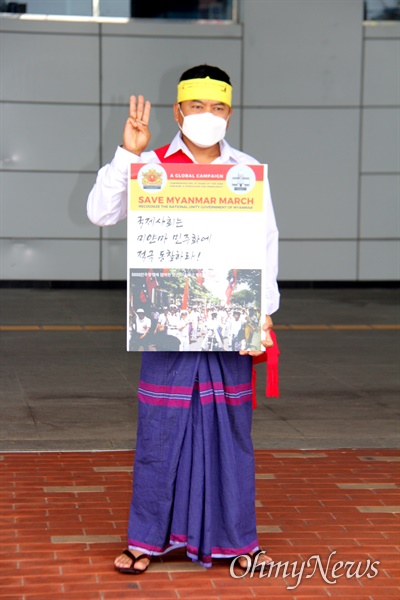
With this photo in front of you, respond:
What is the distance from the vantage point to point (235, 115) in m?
15.1

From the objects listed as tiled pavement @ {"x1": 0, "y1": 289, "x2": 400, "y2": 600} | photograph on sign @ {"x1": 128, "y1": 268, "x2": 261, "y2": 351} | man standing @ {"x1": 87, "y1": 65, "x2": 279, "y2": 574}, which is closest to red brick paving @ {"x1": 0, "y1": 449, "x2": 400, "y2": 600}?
tiled pavement @ {"x1": 0, "y1": 289, "x2": 400, "y2": 600}

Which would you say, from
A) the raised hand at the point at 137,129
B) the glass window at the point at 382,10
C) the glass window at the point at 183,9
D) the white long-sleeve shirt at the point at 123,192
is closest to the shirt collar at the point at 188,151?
the white long-sleeve shirt at the point at 123,192

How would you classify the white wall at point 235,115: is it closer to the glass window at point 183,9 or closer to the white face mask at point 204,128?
the glass window at point 183,9

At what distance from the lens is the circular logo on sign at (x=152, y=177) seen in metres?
3.86

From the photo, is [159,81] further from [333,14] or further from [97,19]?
[333,14]

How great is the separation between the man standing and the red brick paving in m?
0.16

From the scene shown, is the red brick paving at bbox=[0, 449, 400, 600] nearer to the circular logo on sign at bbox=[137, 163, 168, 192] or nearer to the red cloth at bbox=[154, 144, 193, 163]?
the circular logo on sign at bbox=[137, 163, 168, 192]

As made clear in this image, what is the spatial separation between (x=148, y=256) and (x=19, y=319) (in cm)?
809

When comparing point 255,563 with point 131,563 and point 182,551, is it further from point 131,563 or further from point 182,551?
point 131,563

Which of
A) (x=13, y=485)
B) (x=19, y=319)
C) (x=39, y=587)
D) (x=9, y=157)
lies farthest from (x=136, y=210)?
(x=9, y=157)

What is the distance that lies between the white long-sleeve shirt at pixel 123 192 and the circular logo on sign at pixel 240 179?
0.11 metres

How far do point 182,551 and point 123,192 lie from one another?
5.19 ft

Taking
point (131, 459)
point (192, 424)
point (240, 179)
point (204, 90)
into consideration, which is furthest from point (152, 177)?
point (131, 459)

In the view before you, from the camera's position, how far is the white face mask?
3.99m
